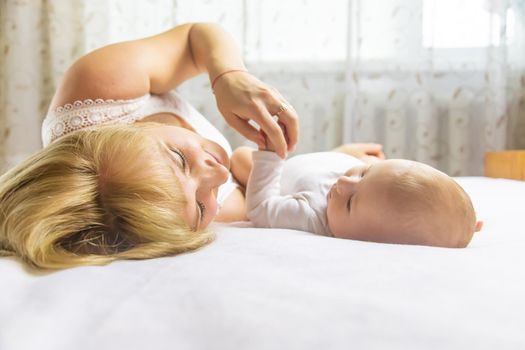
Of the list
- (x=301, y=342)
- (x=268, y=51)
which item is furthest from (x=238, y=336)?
(x=268, y=51)

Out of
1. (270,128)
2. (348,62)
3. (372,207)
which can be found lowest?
(372,207)

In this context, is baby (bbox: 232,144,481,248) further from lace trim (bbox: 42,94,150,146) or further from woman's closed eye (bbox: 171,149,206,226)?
lace trim (bbox: 42,94,150,146)

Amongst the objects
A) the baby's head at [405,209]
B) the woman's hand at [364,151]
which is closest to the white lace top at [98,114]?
the baby's head at [405,209]

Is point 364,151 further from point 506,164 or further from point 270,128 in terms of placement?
point 270,128

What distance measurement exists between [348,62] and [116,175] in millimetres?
1759

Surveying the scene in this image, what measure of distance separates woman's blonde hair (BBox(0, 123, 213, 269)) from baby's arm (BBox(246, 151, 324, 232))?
279 mm

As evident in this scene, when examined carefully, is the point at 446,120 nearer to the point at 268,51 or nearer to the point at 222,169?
the point at 268,51

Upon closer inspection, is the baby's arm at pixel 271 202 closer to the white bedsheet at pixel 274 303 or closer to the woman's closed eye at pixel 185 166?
the woman's closed eye at pixel 185 166

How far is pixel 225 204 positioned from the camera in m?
1.23

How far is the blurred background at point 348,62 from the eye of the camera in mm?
2205

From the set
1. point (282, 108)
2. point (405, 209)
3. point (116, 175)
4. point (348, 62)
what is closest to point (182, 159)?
point (116, 175)

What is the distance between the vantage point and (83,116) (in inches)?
42.5

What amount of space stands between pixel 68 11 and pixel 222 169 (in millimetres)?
1925

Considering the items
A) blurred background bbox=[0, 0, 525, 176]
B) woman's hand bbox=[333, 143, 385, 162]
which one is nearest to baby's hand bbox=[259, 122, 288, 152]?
woman's hand bbox=[333, 143, 385, 162]
